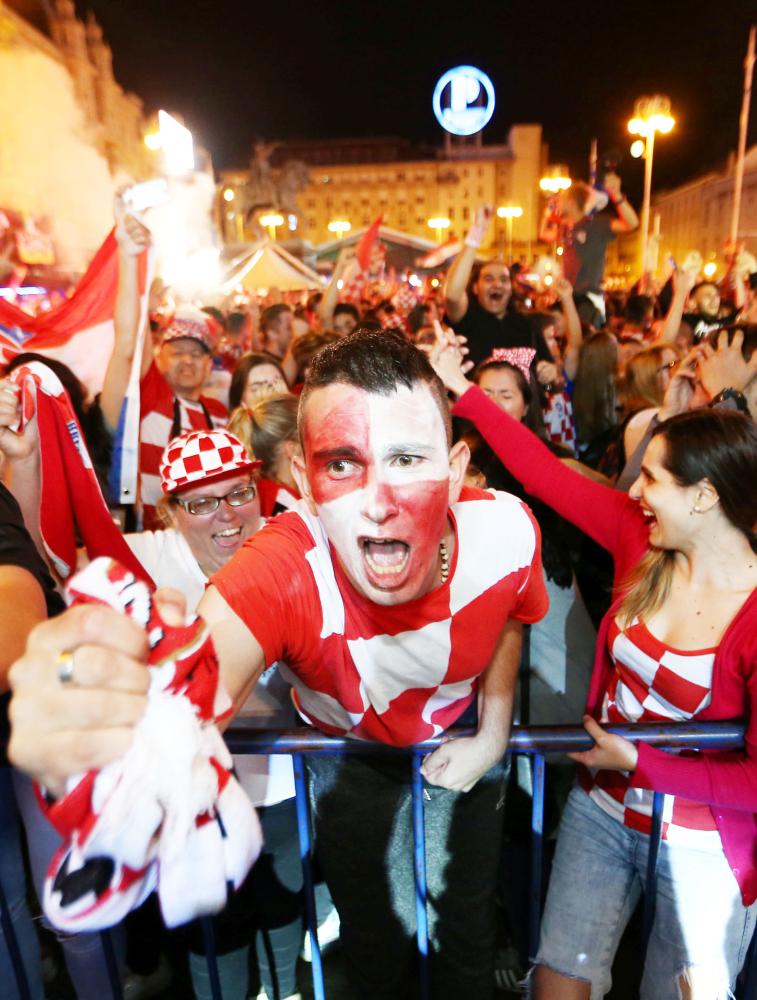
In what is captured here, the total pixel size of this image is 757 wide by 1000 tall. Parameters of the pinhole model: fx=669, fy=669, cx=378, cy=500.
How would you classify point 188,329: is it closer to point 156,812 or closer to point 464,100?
point 156,812

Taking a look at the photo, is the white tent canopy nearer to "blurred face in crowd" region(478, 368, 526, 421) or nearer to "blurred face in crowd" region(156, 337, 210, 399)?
"blurred face in crowd" region(156, 337, 210, 399)

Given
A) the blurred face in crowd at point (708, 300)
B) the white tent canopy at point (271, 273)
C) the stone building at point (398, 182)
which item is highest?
the stone building at point (398, 182)

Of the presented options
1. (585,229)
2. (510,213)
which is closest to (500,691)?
(585,229)

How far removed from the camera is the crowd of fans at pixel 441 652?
1.45 meters

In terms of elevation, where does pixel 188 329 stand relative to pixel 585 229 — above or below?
below

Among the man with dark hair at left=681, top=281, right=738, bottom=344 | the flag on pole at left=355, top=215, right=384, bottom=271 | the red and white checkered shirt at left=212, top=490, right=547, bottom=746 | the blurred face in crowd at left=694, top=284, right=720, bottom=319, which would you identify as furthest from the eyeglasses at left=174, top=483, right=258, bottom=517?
the blurred face in crowd at left=694, top=284, right=720, bottom=319

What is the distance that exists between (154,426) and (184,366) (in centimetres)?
58

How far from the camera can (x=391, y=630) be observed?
1.61m

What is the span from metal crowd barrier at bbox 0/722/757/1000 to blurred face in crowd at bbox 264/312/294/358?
5.82 m

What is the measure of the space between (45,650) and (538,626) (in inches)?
82.4

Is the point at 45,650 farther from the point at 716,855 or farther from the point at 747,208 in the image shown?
the point at 747,208

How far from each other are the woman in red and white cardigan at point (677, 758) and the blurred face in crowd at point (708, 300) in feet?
22.0

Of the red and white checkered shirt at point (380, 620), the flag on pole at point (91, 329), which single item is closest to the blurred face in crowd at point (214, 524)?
the red and white checkered shirt at point (380, 620)

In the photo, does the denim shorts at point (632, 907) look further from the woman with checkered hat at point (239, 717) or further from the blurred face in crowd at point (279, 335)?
the blurred face in crowd at point (279, 335)
